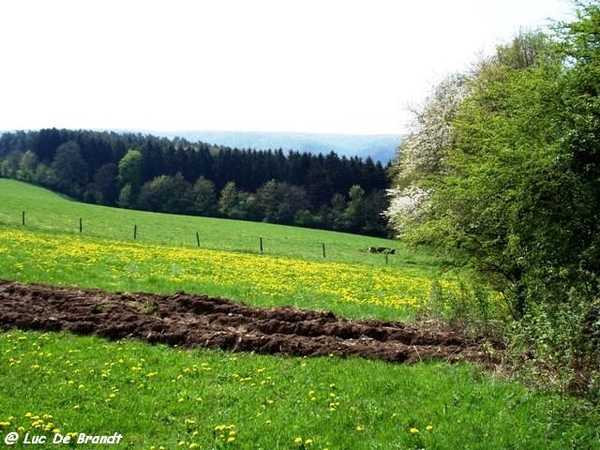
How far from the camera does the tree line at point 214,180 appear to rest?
299ft

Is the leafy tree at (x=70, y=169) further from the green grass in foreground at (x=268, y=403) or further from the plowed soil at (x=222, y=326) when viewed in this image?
the green grass in foreground at (x=268, y=403)

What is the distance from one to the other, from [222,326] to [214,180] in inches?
3760

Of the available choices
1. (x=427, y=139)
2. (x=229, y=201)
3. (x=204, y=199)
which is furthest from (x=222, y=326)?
(x=204, y=199)

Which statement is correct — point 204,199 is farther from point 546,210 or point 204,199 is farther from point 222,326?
point 546,210

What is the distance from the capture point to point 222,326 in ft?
39.0

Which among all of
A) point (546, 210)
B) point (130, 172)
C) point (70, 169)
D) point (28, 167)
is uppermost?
point (546, 210)

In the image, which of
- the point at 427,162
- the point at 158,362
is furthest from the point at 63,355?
the point at 427,162

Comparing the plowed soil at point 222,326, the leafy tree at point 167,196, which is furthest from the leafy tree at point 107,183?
the plowed soil at point 222,326

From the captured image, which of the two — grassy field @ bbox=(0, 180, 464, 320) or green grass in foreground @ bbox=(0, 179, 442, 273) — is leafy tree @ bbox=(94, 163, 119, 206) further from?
grassy field @ bbox=(0, 180, 464, 320)

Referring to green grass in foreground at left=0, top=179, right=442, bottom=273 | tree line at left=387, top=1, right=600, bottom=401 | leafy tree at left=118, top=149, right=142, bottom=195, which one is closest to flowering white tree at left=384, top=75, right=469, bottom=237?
green grass in foreground at left=0, top=179, right=442, bottom=273

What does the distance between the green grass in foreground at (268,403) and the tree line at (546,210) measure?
39.5 inches

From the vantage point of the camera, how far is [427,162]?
36.6 m

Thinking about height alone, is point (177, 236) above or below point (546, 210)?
below

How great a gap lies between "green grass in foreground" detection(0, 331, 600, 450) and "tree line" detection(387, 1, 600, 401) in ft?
3.29
